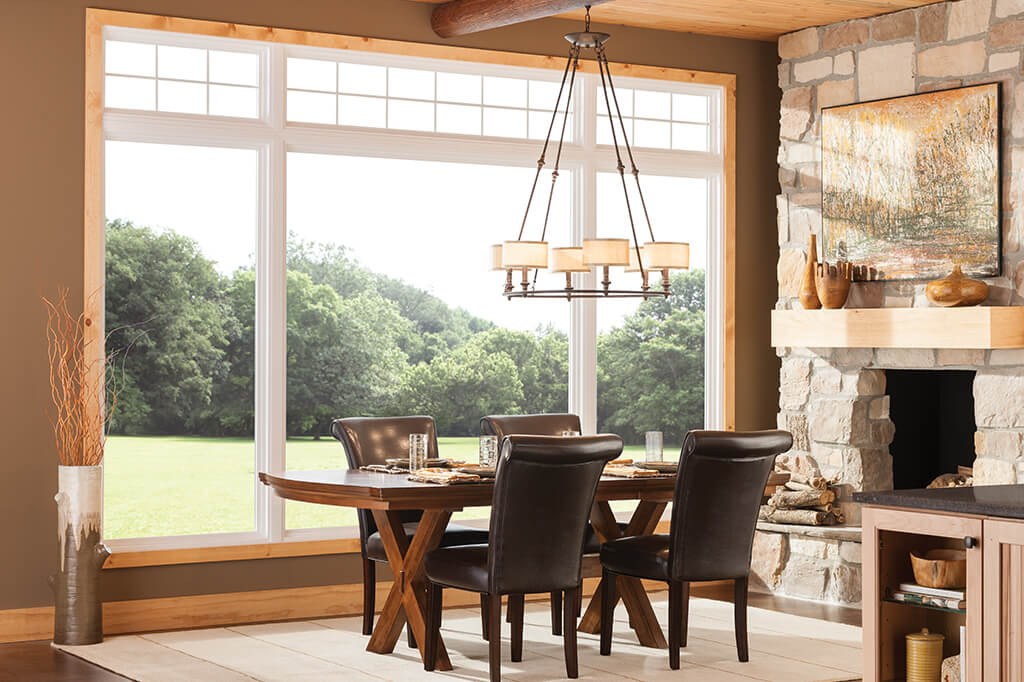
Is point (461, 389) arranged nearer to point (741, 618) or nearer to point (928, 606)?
point (741, 618)

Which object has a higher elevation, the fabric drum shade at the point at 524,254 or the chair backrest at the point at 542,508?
the fabric drum shade at the point at 524,254

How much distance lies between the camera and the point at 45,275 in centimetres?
620

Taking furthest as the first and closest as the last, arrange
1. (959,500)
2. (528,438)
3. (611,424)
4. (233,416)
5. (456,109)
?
(611,424) → (456,109) → (233,416) → (528,438) → (959,500)

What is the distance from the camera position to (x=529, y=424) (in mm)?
6711

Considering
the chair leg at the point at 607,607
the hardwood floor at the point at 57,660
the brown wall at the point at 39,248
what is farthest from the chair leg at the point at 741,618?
the brown wall at the point at 39,248

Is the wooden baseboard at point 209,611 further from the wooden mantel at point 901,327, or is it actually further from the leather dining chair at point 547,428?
the wooden mantel at point 901,327

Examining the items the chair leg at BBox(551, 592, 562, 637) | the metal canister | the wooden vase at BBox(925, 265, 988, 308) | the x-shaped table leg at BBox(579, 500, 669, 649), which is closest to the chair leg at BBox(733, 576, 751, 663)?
the x-shaped table leg at BBox(579, 500, 669, 649)

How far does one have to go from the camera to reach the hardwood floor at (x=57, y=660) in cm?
532

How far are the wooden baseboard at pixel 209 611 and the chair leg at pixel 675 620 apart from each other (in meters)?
1.87

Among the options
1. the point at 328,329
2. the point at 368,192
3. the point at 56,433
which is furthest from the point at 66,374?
the point at 368,192

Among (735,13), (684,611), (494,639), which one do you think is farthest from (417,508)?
(735,13)

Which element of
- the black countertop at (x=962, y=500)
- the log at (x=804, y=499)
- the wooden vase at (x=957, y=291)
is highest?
the wooden vase at (x=957, y=291)

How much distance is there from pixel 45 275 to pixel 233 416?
112 cm

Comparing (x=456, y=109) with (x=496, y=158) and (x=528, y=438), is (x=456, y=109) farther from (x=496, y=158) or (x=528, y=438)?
(x=528, y=438)
